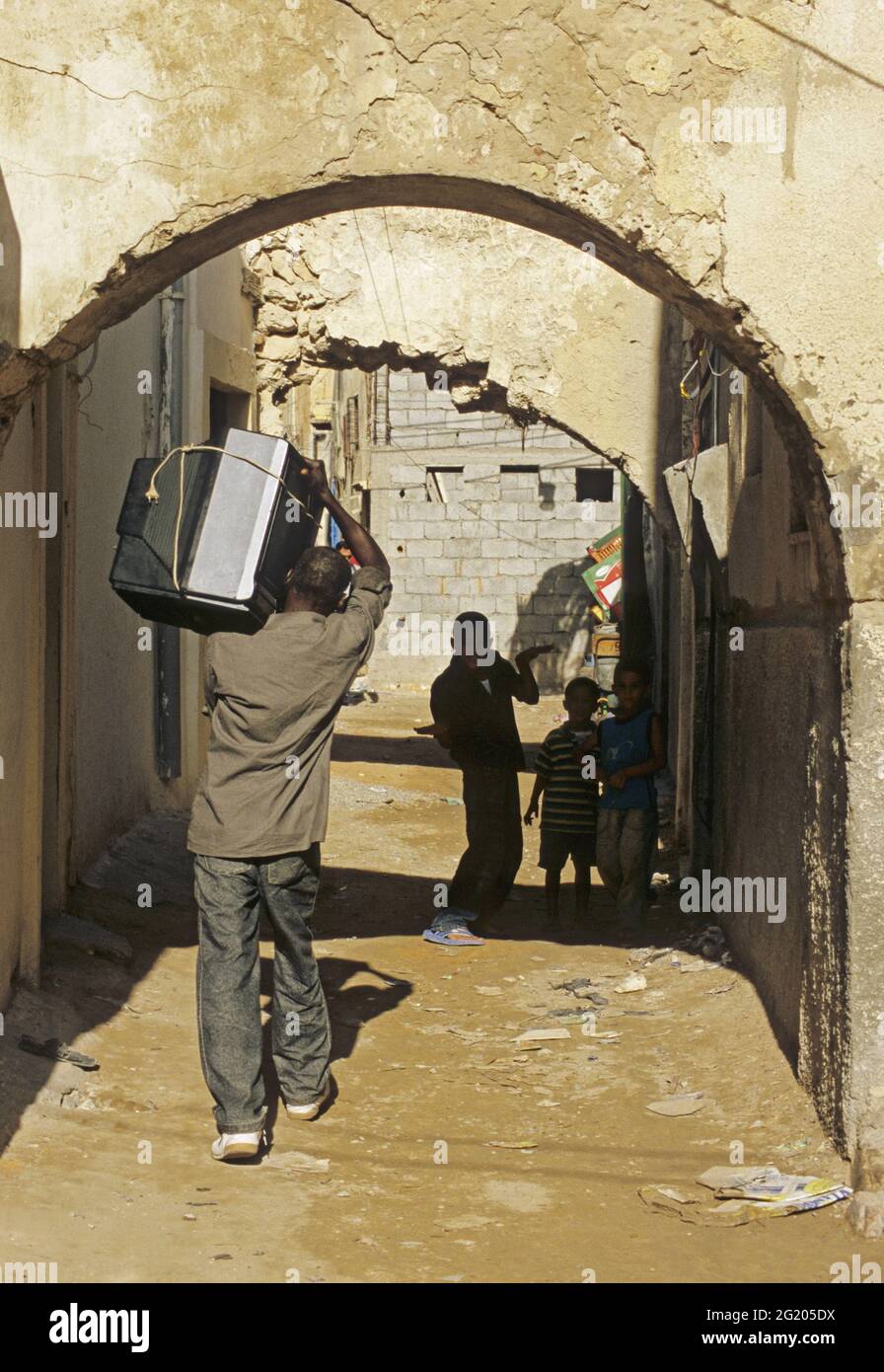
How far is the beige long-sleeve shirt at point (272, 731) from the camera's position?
4.45 m

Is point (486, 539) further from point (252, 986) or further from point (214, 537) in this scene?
point (252, 986)

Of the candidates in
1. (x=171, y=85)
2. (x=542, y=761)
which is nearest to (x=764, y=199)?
(x=171, y=85)

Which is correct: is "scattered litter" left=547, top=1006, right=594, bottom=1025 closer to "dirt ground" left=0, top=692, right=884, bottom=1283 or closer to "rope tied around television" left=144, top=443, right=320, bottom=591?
"dirt ground" left=0, top=692, right=884, bottom=1283

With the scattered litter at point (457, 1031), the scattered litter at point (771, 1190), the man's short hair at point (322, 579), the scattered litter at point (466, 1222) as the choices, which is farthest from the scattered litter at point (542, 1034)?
the man's short hair at point (322, 579)

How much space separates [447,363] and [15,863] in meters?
5.83

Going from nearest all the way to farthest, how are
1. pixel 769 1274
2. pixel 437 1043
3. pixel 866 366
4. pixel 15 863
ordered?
pixel 769 1274, pixel 866 366, pixel 15 863, pixel 437 1043

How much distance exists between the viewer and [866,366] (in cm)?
398

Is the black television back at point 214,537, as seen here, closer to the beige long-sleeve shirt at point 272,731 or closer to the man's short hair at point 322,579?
the man's short hair at point 322,579

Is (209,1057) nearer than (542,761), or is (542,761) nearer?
(209,1057)

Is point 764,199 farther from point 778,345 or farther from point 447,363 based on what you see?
Answer: point 447,363

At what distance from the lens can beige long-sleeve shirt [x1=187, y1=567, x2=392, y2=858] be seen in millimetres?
4453

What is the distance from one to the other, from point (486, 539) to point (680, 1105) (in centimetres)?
1787

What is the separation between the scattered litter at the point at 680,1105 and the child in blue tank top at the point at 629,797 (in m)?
2.49

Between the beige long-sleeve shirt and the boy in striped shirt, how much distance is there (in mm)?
3298
